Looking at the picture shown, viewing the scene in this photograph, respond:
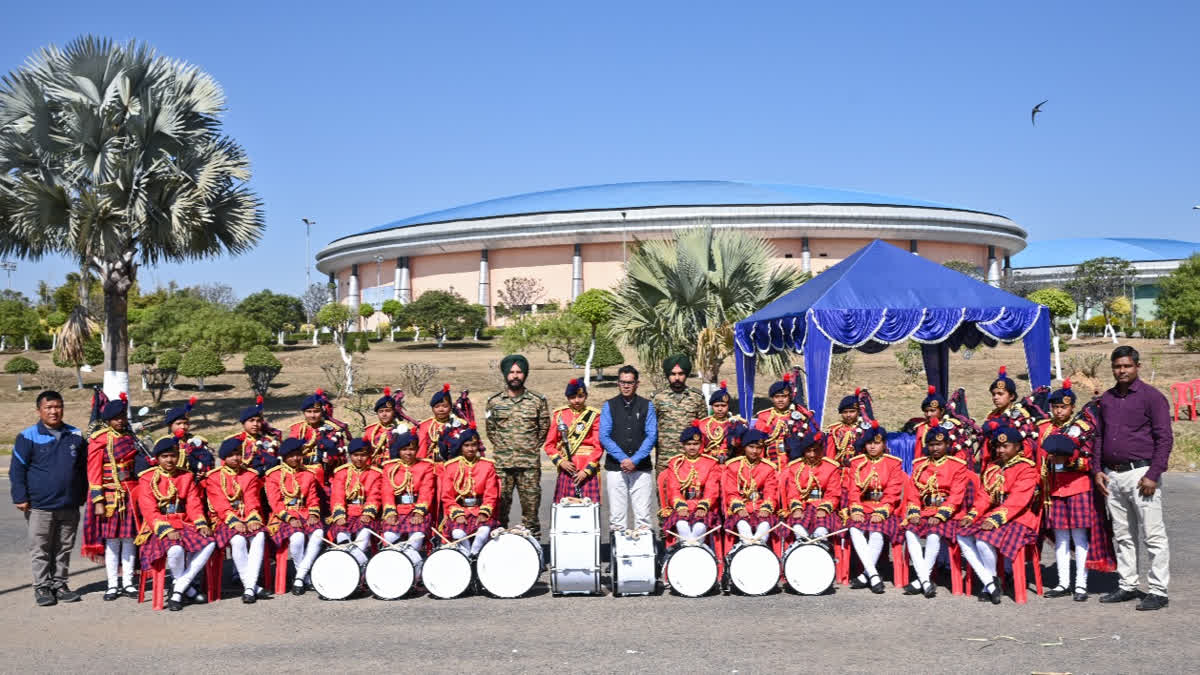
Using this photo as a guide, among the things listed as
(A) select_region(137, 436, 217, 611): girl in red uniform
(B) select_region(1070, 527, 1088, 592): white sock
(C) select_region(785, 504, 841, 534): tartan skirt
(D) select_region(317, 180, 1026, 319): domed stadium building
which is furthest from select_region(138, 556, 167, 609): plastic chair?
(D) select_region(317, 180, 1026, 319): domed stadium building

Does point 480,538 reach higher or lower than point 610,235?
lower

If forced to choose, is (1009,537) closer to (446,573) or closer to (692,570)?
(692,570)

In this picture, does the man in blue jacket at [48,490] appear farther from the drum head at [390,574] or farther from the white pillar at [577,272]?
the white pillar at [577,272]

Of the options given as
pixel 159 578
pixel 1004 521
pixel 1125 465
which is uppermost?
pixel 1125 465

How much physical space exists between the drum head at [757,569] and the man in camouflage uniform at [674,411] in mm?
1593

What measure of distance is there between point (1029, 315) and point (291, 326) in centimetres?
5492

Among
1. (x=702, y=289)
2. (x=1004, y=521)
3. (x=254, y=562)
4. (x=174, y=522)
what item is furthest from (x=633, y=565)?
(x=702, y=289)

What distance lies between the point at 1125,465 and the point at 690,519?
345cm

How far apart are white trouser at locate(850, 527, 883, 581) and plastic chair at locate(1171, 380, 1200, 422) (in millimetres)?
16686

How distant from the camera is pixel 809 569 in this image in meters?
7.76

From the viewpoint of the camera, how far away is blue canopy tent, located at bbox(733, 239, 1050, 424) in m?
14.8

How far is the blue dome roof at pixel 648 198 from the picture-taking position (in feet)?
230

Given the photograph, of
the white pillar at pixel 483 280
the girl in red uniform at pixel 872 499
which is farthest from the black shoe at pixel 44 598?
the white pillar at pixel 483 280

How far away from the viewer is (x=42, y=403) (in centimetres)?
797
